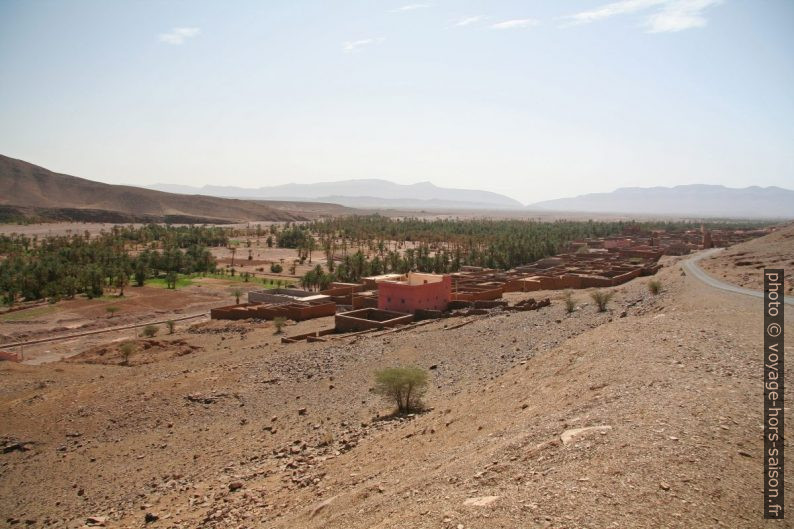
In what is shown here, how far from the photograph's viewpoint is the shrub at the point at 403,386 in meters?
15.3

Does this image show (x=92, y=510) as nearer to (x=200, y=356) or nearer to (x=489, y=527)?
(x=489, y=527)

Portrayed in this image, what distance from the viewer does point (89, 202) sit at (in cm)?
15500

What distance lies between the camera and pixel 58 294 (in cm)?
4634

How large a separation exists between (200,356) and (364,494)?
1909cm

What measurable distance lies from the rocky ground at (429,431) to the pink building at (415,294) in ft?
13.9

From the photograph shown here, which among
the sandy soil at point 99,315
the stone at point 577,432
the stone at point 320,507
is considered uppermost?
the stone at point 577,432

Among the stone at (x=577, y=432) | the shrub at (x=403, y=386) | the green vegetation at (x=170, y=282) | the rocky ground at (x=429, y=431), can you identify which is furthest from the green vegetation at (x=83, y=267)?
the stone at (x=577, y=432)

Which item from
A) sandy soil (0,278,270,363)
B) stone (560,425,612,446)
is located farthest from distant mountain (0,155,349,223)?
stone (560,425,612,446)

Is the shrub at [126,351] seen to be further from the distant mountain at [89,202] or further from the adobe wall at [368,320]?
the distant mountain at [89,202]

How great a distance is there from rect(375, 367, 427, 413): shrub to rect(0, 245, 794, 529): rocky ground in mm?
607

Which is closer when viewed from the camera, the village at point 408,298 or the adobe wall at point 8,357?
the adobe wall at point 8,357

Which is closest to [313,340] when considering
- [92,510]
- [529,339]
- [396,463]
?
[529,339]

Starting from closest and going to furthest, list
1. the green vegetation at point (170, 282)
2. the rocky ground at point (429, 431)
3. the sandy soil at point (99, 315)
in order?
the rocky ground at point (429, 431) → the sandy soil at point (99, 315) → the green vegetation at point (170, 282)

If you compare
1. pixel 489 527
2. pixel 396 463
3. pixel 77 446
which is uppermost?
pixel 489 527
